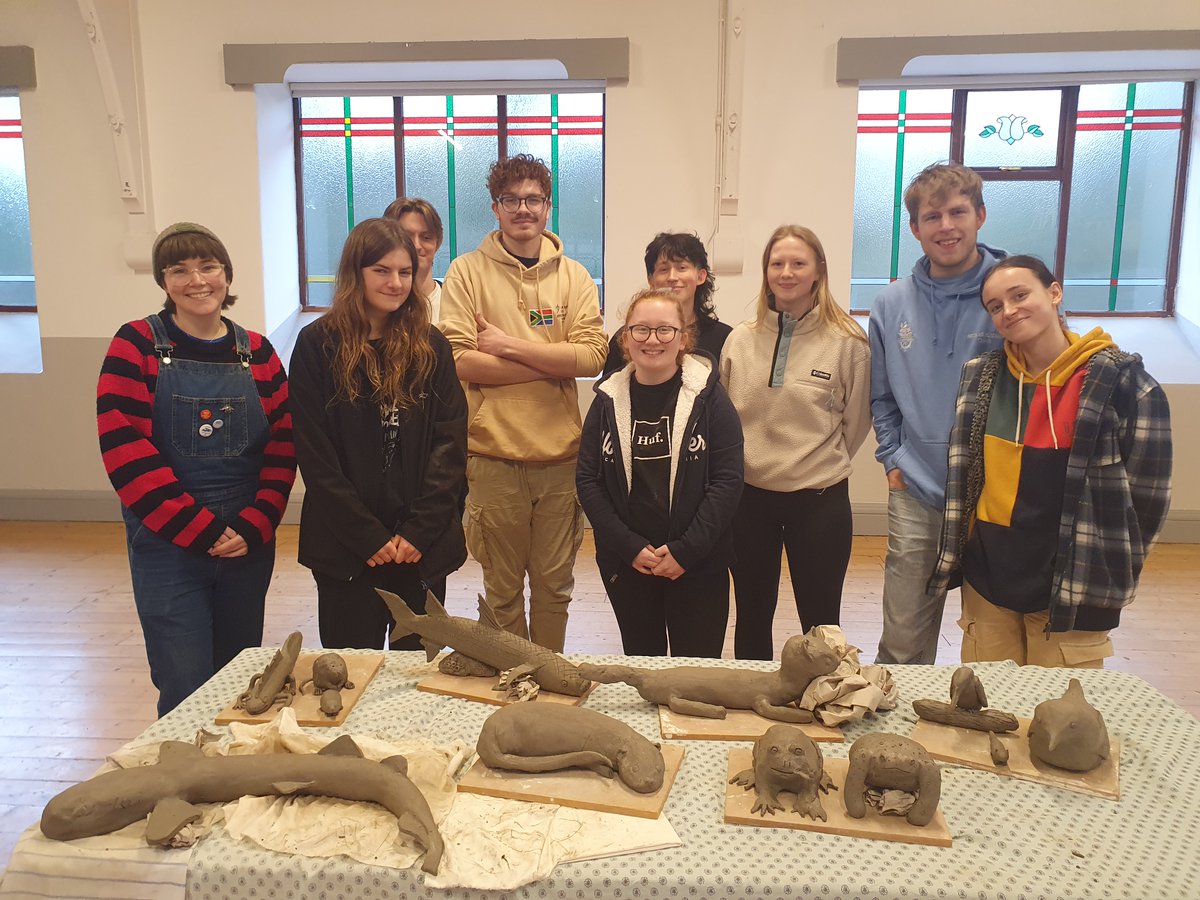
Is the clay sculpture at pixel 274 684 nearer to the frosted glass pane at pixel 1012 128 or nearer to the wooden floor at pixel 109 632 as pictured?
the wooden floor at pixel 109 632

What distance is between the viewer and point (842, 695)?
5.66 feet

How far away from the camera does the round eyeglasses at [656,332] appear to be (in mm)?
2332

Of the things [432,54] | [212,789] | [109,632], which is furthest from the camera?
[432,54]

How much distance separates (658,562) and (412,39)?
3958 millimetres

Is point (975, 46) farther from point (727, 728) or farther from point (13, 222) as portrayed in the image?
point (13, 222)

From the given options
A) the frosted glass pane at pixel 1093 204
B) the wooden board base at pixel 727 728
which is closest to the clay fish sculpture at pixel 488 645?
the wooden board base at pixel 727 728

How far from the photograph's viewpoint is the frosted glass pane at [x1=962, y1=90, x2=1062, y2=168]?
5.49 metres

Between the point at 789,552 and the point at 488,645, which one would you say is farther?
the point at 789,552

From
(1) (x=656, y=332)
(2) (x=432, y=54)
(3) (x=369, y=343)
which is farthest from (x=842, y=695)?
(2) (x=432, y=54)

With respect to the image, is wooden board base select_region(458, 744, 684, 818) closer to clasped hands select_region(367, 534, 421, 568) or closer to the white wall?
clasped hands select_region(367, 534, 421, 568)

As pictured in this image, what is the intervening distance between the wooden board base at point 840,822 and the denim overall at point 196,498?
1.50m

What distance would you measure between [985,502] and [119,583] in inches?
160

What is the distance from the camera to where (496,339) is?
271cm

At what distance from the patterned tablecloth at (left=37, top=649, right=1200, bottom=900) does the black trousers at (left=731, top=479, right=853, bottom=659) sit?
1.07 m
